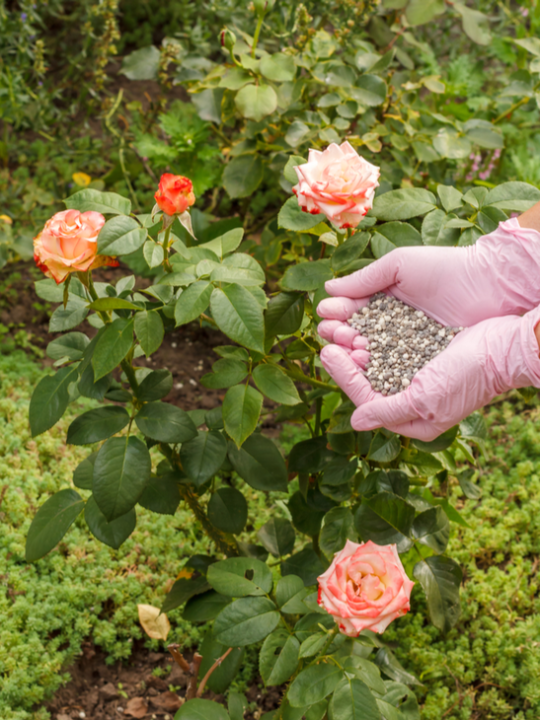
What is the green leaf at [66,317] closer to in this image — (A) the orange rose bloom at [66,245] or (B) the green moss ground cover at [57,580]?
(A) the orange rose bloom at [66,245]

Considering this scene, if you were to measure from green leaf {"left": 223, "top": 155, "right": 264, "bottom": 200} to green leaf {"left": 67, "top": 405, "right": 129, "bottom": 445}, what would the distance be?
1218mm

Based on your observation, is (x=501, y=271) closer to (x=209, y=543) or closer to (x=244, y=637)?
(x=244, y=637)

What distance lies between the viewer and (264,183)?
3189 mm

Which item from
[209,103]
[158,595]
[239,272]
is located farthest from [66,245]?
[209,103]

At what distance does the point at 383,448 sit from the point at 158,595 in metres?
0.98

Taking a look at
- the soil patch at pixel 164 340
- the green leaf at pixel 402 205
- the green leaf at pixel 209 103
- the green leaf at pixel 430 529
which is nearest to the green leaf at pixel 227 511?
the green leaf at pixel 430 529

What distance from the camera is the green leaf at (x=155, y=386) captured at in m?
1.29

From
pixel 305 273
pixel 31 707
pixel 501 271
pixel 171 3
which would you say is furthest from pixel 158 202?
pixel 171 3

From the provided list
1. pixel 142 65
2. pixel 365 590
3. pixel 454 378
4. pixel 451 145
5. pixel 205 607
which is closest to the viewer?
pixel 365 590

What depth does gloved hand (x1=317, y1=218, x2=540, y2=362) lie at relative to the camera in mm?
1303

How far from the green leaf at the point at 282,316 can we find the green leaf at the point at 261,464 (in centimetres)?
30

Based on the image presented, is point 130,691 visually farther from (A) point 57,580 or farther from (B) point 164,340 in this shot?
(B) point 164,340

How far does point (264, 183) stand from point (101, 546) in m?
2.08

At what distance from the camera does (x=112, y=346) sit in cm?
108
